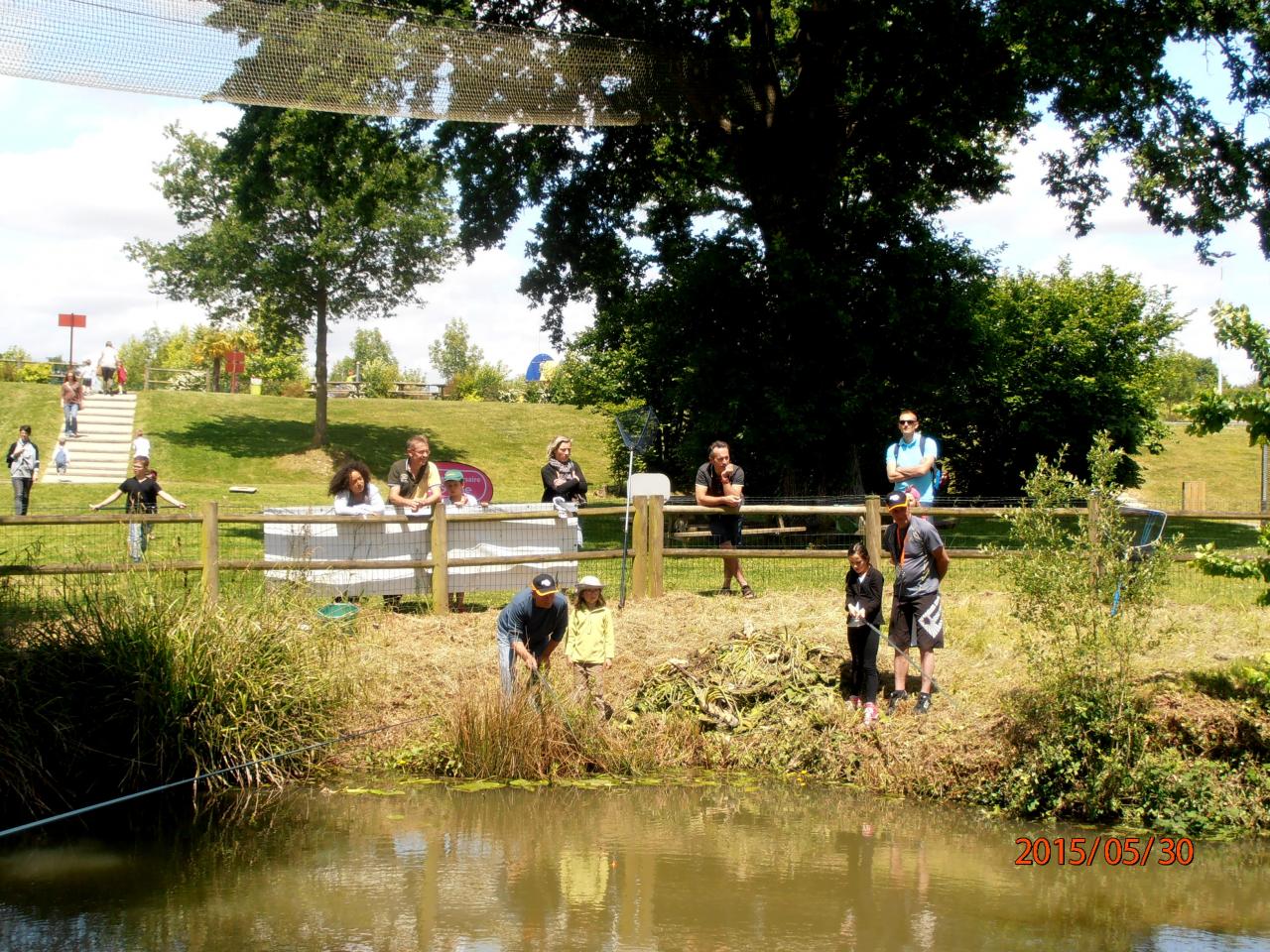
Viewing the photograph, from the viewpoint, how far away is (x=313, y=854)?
25.5ft

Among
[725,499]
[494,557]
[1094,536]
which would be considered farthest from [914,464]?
[494,557]

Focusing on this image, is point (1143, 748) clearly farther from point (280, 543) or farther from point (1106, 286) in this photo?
point (1106, 286)

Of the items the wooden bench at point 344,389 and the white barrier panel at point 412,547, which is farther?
the wooden bench at point 344,389

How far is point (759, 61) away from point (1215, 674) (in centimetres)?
1310

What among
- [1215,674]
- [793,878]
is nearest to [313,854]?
[793,878]

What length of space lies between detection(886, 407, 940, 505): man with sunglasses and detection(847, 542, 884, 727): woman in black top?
72.4 inches

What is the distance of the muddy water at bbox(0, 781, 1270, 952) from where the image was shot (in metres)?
6.46

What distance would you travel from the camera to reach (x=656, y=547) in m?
12.6

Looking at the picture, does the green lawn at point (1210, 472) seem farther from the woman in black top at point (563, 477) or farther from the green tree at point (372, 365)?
the green tree at point (372, 365)

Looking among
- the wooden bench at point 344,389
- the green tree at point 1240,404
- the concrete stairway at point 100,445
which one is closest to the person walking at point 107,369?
the concrete stairway at point 100,445

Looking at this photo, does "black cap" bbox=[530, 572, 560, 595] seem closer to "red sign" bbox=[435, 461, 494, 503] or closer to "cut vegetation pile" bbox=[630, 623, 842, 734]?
"cut vegetation pile" bbox=[630, 623, 842, 734]

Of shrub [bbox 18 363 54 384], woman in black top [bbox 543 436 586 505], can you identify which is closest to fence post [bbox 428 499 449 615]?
woman in black top [bbox 543 436 586 505]

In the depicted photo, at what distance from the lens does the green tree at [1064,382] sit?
87.5 feet

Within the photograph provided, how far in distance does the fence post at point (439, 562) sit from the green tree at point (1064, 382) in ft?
51.7
